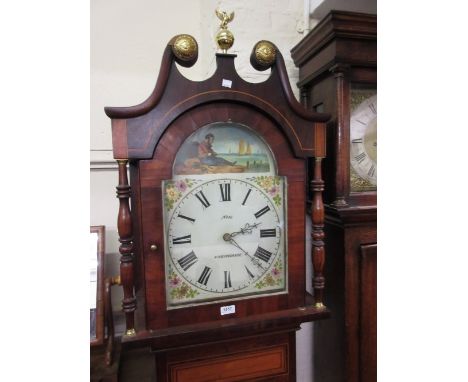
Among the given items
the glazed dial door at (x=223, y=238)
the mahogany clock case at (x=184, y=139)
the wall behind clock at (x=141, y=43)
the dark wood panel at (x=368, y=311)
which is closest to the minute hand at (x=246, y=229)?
the glazed dial door at (x=223, y=238)

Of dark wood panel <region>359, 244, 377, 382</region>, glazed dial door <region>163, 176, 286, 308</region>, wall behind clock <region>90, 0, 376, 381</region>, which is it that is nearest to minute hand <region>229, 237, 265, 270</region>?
glazed dial door <region>163, 176, 286, 308</region>

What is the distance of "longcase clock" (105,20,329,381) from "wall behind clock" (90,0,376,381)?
405 mm

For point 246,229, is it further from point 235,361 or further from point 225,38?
point 225,38

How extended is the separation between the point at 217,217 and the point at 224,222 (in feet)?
0.08

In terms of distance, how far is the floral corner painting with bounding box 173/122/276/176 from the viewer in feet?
2.57

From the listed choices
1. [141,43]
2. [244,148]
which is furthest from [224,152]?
[141,43]

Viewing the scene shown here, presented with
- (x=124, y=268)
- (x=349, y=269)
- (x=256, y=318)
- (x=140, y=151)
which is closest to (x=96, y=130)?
(x=140, y=151)

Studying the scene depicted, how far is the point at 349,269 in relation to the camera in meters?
0.99

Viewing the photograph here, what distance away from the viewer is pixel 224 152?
31.8 inches

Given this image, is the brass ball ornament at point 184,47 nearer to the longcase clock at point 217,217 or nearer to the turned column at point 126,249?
the longcase clock at point 217,217

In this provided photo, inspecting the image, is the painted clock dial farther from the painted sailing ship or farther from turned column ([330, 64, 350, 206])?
turned column ([330, 64, 350, 206])

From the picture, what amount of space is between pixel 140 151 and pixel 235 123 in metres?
0.26

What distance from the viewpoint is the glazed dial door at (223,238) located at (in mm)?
781
